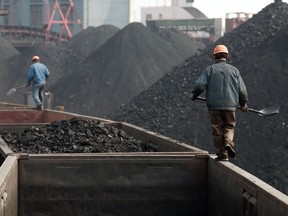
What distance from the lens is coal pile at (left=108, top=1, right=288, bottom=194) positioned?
784 inches

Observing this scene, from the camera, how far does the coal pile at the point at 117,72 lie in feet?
120

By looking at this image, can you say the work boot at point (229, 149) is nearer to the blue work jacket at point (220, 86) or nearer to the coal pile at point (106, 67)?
the blue work jacket at point (220, 86)

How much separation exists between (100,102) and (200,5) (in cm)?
6030

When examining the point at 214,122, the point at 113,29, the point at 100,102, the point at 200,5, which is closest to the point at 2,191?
the point at 214,122

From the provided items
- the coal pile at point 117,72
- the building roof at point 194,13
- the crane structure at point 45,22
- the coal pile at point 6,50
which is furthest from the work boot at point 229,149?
the building roof at point 194,13

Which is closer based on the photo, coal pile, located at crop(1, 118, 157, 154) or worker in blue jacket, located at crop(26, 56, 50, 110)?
coal pile, located at crop(1, 118, 157, 154)

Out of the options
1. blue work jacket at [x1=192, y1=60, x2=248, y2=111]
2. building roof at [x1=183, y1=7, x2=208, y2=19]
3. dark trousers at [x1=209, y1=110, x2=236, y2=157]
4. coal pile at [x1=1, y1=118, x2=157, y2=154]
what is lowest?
coal pile at [x1=1, y1=118, x2=157, y2=154]

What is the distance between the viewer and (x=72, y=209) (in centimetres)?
682

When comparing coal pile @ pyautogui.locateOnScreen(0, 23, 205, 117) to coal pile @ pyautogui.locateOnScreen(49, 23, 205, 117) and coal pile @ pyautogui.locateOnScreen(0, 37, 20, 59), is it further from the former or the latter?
coal pile @ pyautogui.locateOnScreen(0, 37, 20, 59)

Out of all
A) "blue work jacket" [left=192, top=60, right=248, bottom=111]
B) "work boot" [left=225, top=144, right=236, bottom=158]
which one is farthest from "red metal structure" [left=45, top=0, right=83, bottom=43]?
"work boot" [left=225, top=144, right=236, bottom=158]

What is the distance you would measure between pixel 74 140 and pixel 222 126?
90.8 inches

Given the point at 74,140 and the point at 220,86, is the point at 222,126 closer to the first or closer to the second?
the point at 220,86

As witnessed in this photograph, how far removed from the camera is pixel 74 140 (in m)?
8.70

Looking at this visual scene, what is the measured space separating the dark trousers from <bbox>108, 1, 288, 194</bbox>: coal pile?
397 inches
